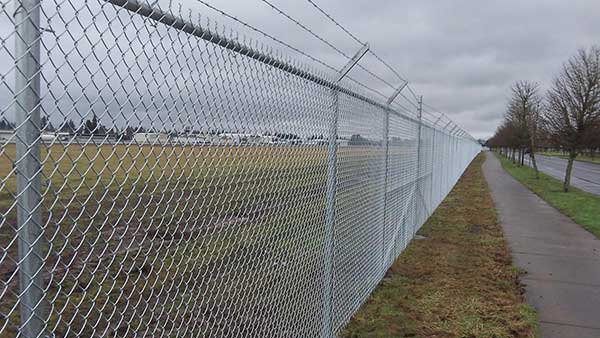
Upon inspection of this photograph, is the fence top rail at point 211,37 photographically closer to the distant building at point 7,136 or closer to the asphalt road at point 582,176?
the distant building at point 7,136

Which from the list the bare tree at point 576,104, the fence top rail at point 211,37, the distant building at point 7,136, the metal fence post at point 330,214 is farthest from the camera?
the bare tree at point 576,104

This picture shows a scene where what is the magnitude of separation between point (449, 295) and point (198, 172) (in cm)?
411

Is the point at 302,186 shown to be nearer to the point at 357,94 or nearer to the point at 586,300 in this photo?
the point at 357,94

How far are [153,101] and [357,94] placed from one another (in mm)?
2778

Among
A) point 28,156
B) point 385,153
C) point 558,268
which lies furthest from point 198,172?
point 558,268

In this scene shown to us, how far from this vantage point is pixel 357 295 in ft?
15.8

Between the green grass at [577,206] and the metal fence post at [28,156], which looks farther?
the green grass at [577,206]

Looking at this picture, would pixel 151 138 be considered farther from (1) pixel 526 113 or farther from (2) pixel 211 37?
(1) pixel 526 113

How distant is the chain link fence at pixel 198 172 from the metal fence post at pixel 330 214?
13 mm

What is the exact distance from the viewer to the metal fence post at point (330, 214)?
12.2ft

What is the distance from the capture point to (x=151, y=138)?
1.86 meters

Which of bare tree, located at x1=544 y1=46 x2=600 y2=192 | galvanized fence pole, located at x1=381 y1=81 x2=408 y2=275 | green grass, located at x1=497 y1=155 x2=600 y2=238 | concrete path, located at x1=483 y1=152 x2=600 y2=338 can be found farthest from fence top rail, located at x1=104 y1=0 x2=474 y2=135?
bare tree, located at x1=544 y1=46 x2=600 y2=192

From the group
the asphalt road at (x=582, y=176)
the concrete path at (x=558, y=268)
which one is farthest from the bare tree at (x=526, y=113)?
the concrete path at (x=558, y=268)

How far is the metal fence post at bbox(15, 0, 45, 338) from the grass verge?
340 centimetres
